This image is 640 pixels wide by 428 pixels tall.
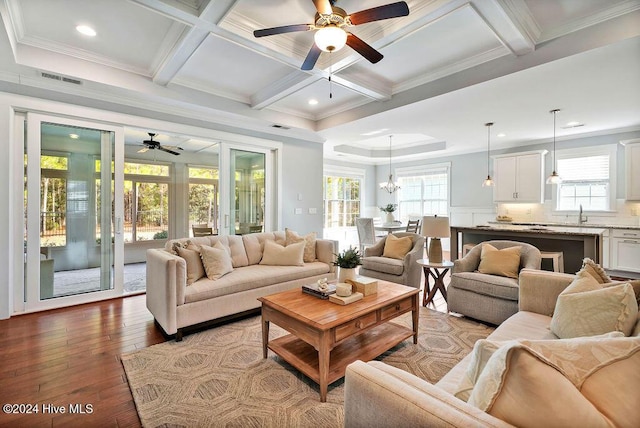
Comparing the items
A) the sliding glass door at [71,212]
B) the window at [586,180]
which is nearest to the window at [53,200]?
the sliding glass door at [71,212]

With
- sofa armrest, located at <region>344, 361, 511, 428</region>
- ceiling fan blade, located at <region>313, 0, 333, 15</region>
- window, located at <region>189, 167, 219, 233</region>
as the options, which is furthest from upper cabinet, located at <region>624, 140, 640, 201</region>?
window, located at <region>189, 167, 219, 233</region>

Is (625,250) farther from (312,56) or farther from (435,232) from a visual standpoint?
(312,56)

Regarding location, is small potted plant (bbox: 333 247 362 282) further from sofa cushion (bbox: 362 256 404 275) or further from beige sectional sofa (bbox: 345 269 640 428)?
sofa cushion (bbox: 362 256 404 275)

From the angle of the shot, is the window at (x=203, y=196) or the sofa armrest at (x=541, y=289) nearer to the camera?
the sofa armrest at (x=541, y=289)

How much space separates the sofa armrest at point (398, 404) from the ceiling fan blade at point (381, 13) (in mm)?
2103

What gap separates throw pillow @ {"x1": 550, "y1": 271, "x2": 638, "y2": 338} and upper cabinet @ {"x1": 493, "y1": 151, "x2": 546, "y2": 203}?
17.0ft

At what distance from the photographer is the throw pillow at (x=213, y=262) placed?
3108 millimetres

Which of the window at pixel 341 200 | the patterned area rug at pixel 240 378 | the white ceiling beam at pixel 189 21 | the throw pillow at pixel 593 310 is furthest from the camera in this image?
the window at pixel 341 200

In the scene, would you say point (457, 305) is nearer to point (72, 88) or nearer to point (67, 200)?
point (67, 200)

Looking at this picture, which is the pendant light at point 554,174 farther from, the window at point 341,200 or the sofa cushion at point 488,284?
the window at point 341,200

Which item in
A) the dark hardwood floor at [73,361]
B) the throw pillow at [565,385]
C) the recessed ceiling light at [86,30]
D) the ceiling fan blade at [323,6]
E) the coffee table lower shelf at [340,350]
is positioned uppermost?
the recessed ceiling light at [86,30]

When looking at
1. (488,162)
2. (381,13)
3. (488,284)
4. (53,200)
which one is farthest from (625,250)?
(53,200)

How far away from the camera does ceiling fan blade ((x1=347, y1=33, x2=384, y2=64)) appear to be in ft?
7.63

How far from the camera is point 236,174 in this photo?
5.13 meters
